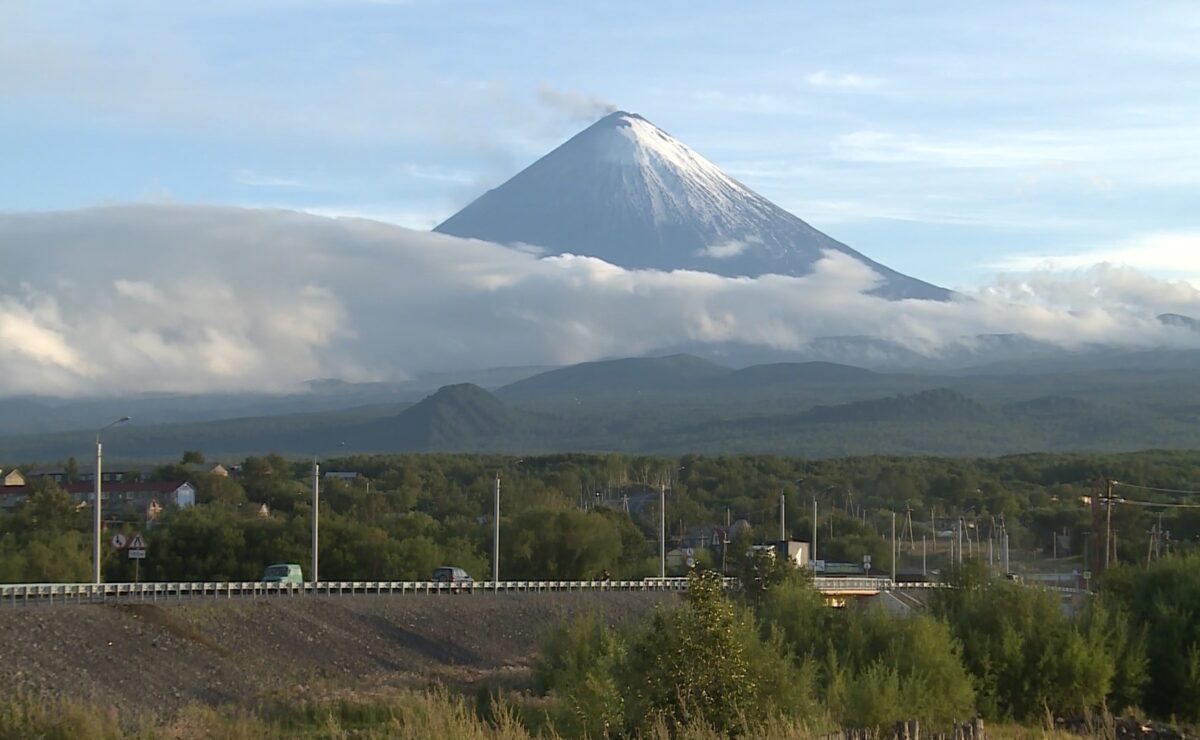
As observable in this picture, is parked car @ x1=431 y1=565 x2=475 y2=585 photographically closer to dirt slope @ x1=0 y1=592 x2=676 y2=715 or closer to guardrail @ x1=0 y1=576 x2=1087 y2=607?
guardrail @ x1=0 y1=576 x2=1087 y2=607

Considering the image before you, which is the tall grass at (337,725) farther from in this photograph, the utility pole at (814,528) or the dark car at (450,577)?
the utility pole at (814,528)

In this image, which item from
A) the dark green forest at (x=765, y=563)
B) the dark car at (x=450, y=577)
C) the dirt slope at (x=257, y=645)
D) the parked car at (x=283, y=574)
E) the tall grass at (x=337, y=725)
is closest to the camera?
the tall grass at (x=337, y=725)

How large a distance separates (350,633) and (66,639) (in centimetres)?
1298

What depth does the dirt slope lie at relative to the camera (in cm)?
4959

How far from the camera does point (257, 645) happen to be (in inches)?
2271

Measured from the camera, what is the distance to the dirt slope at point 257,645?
49594 mm

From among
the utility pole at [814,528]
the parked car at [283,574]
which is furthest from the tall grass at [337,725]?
the utility pole at [814,528]

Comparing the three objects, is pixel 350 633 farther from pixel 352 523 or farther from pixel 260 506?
pixel 260 506

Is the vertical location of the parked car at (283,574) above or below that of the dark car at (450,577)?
above

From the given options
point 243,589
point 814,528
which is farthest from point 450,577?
point 814,528

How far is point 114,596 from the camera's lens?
60.4 meters

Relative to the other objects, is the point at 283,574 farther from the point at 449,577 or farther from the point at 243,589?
the point at 449,577

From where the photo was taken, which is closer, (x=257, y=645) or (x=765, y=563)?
(x=257, y=645)

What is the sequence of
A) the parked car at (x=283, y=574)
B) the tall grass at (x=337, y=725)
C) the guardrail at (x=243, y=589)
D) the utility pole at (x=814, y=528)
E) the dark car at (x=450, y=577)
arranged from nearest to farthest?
1. the tall grass at (x=337, y=725)
2. the guardrail at (x=243, y=589)
3. the parked car at (x=283, y=574)
4. the dark car at (x=450, y=577)
5. the utility pole at (x=814, y=528)
